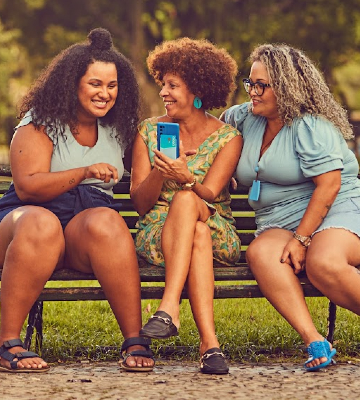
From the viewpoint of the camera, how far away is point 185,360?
17.3 feet

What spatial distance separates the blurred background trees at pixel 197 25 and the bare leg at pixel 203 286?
20.6 m

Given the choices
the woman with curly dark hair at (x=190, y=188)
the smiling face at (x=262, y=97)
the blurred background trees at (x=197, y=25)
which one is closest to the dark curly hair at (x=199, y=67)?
the woman with curly dark hair at (x=190, y=188)

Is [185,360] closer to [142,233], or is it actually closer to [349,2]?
[142,233]

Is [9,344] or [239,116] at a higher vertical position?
[239,116]

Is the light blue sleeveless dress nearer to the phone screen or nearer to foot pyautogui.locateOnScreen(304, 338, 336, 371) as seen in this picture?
the phone screen

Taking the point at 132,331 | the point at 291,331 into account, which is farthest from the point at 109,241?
the point at 291,331

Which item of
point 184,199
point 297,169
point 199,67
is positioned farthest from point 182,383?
point 199,67

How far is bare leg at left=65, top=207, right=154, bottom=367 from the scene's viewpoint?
4805 mm

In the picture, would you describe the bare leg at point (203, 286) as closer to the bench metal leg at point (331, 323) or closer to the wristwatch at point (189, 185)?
the wristwatch at point (189, 185)

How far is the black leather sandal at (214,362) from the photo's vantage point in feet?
15.5

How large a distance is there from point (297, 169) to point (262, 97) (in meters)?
0.43

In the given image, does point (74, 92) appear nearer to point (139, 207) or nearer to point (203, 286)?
point (139, 207)

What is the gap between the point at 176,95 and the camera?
17.8 feet

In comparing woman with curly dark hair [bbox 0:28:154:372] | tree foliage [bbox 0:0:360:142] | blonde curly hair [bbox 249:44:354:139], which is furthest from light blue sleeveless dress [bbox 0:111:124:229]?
tree foliage [bbox 0:0:360:142]
